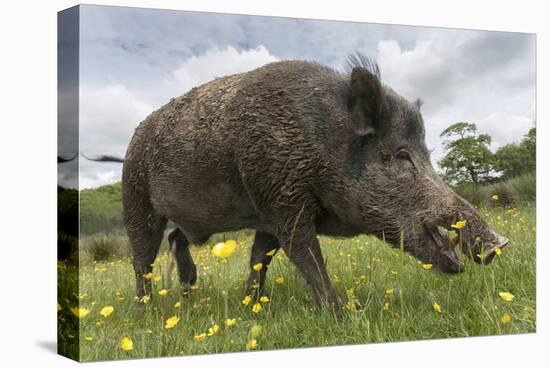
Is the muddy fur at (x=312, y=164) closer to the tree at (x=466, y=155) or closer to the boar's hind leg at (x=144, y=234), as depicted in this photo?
the boar's hind leg at (x=144, y=234)

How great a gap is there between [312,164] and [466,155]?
183 cm

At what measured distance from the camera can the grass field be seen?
5.48m

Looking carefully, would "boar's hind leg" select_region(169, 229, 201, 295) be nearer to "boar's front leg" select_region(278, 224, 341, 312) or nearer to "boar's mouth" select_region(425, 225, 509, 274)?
"boar's front leg" select_region(278, 224, 341, 312)

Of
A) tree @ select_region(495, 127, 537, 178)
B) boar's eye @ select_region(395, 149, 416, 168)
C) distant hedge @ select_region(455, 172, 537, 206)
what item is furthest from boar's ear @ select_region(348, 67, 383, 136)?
tree @ select_region(495, 127, 537, 178)

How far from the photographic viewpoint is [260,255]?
649cm

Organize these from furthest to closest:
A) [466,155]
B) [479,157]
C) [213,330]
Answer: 1. [479,157]
2. [466,155]
3. [213,330]

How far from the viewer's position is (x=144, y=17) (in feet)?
19.1

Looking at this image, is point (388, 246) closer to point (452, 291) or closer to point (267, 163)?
point (452, 291)

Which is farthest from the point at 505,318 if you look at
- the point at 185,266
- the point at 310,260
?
the point at 185,266

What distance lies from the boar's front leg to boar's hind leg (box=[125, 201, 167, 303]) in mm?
1317

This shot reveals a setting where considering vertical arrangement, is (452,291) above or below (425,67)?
below

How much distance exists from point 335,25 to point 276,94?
91 centimetres

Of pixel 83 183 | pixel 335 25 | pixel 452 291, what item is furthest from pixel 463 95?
pixel 83 183

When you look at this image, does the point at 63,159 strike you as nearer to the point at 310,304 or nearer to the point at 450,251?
the point at 310,304
